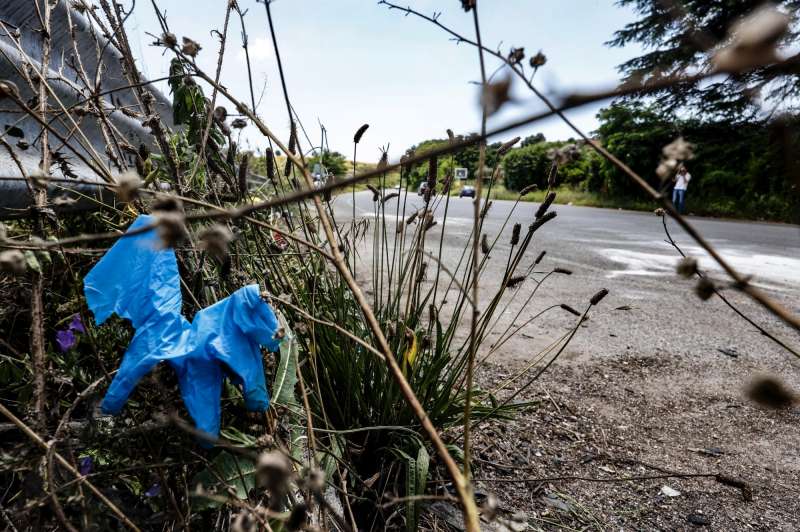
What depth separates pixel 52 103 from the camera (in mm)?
1587

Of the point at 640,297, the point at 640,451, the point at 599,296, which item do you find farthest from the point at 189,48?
the point at 640,297

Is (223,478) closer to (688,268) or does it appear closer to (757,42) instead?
(688,268)

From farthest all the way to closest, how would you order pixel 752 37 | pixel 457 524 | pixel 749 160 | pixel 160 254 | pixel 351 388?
pixel 749 160 < pixel 351 388 < pixel 457 524 < pixel 160 254 < pixel 752 37

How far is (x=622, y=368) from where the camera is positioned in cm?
237

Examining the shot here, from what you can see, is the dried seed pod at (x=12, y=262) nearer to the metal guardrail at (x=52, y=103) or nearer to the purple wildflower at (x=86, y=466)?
the metal guardrail at (x=52, y=103)

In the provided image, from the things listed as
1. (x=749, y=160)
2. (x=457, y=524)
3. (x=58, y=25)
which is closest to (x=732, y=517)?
(x=457, y=524)

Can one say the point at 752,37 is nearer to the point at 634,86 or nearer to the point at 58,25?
the point at 634,86

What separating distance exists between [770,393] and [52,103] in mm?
1930

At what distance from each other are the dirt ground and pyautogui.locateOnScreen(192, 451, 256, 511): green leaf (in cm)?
62

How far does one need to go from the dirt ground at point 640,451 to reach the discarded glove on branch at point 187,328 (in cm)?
74

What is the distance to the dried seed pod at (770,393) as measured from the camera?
34 centimetres

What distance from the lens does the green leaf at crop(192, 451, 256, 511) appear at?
86 centimetres

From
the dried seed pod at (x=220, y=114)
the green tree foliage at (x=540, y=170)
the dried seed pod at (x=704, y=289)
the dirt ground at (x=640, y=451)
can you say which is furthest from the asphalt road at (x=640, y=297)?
the green tree foliage at (x=540, y=170)

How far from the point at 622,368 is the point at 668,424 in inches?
20.4
